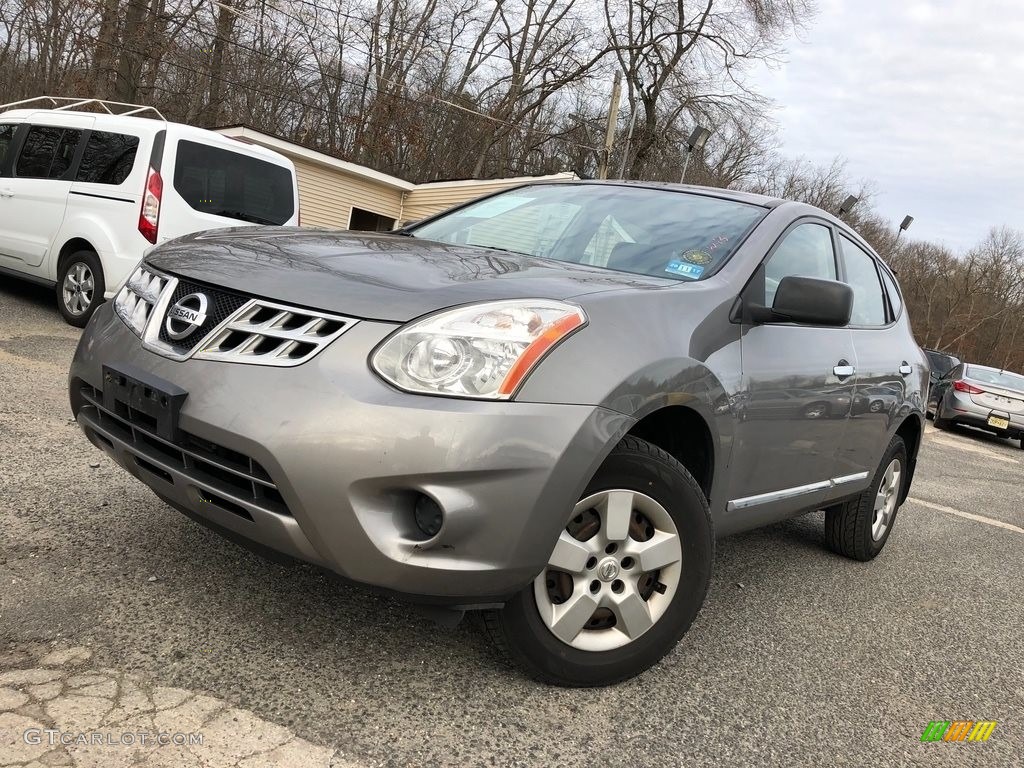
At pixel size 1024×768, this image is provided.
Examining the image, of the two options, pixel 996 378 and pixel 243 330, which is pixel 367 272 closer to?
pixel 243 330

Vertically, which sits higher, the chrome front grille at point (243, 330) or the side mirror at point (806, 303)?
the side mirror at point (806, 303)

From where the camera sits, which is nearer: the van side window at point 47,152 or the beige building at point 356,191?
the van side window at point 47,152

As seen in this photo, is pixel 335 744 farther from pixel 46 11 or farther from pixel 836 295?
pixel 46 11

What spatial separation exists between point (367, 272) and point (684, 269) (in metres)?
1.12

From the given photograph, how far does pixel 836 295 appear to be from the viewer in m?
2.62

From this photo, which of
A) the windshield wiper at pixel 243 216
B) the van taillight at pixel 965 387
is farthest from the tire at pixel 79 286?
the van taillight at pixel 965 387

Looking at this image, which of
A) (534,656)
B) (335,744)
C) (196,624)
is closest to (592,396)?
(534,656)

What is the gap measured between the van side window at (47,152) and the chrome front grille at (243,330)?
6013mm

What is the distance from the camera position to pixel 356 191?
19.1 meters

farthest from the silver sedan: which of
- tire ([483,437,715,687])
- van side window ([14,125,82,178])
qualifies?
tire ([483,437,715,687])

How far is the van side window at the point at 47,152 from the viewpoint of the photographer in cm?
718

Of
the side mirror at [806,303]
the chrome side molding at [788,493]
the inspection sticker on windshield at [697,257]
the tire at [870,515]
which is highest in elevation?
the inspection sticker on windshield at [697,257]

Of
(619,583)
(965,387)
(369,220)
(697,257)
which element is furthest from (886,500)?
(369,220)

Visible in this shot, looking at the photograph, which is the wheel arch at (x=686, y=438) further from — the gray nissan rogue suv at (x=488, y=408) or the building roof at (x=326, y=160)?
the building roof at (x=326, y=160)
